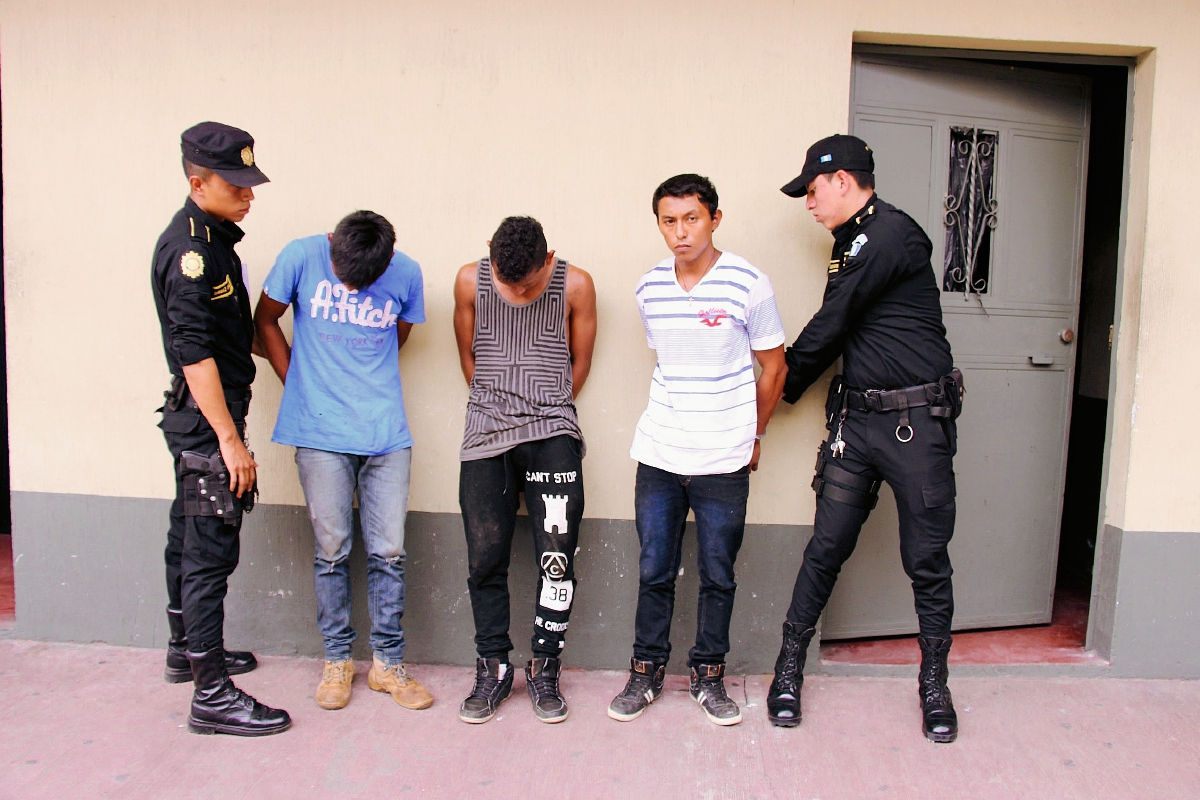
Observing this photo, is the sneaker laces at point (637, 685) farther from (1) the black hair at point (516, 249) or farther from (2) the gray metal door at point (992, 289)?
(1) the black hair at point (516, 249)

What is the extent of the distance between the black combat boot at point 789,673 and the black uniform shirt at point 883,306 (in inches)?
39.7

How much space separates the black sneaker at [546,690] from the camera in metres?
3.11

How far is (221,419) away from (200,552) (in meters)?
0.49

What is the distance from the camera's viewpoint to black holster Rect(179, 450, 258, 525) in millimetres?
2883

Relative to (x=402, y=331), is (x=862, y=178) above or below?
above

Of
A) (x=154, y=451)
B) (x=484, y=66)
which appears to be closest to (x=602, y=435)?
(x=484, y=66)

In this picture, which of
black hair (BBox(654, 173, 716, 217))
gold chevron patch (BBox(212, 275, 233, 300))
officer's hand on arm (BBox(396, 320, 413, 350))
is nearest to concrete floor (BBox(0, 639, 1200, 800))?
officer's hand on arm (BBox(396, 320, 413, 350))

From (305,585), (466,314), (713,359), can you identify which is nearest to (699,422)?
(713,359)

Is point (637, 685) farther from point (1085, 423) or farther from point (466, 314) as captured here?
point (1085, 423)

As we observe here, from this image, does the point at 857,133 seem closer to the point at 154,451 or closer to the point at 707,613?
the point at 707,613

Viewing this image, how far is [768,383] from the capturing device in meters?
3.11

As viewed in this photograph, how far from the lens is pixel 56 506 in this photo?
12.0ft

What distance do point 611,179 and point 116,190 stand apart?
7.10ft

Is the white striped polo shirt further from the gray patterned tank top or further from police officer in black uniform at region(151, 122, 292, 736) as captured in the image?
police officer in black uniform at region(151, 122, 292, 736)
